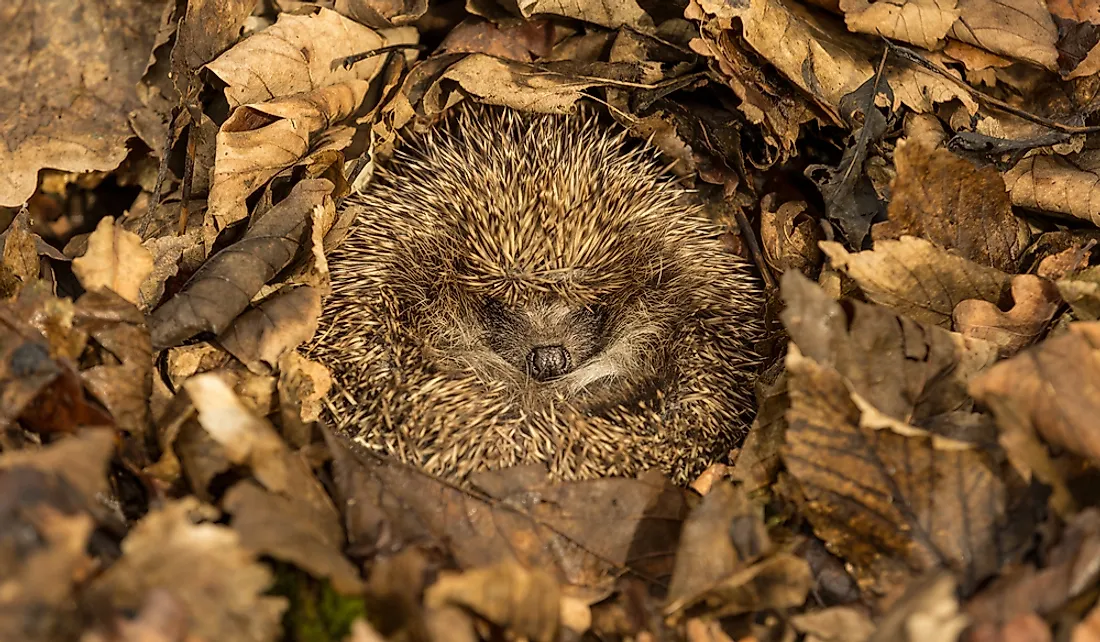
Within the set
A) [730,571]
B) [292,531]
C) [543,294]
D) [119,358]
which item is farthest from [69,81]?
[730,571]

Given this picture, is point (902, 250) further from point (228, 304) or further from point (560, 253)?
point (228, 304)

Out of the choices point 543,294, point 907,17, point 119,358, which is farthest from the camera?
point 543,294

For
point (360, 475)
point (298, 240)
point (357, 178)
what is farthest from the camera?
point (357, 178)

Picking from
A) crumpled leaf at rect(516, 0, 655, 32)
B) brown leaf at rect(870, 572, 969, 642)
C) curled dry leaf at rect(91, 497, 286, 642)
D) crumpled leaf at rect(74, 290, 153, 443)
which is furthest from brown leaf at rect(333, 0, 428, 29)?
brown leaf at rect(870, 572, 969, 642)

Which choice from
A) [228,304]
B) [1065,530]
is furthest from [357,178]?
[1065,530]

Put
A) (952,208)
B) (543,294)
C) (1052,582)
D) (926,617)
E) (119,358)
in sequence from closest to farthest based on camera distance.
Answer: (926,617), (1052,582), (119,358), (952,208), (543,294)

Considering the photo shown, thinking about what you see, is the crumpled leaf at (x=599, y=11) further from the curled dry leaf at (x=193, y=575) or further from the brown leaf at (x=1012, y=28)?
the curled dry leaf at (x=193, y=575)

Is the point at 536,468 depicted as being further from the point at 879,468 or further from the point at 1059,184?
the point at 1059,184
